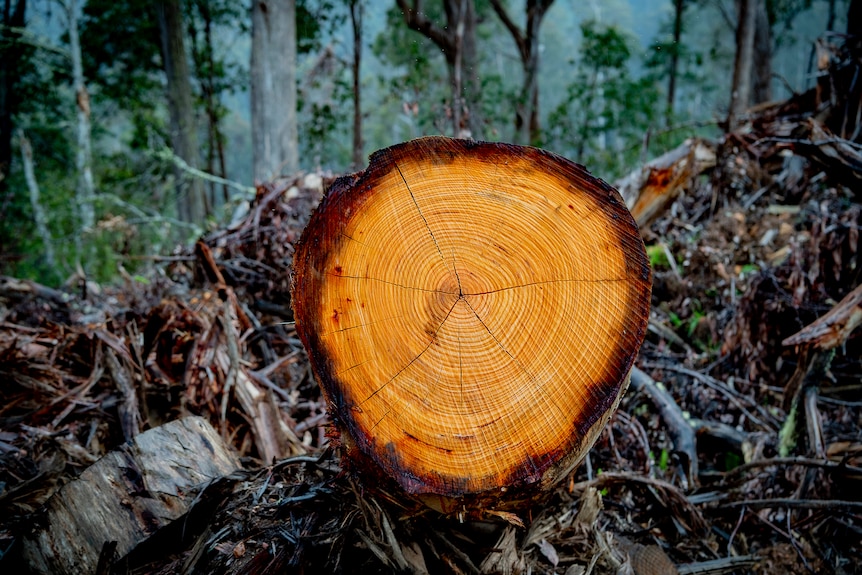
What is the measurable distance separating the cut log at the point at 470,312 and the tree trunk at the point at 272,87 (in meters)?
5.28

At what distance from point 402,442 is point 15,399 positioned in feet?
6.88

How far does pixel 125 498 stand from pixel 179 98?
32.2 feet

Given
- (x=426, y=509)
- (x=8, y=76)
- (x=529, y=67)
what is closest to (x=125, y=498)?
(x=426, y=509)

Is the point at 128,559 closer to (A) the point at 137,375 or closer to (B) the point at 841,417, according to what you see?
(A) the point at 137,375

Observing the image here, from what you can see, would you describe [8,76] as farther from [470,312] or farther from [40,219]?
[470,312]

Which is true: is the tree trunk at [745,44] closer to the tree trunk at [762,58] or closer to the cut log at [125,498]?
the tree trunk at [762,58]

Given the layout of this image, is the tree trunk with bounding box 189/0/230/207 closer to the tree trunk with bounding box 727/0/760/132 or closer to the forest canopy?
the forest canopy

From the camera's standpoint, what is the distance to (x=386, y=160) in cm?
131

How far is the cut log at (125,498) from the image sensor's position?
136 centimetres

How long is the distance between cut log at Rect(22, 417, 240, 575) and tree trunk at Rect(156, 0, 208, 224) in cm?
842

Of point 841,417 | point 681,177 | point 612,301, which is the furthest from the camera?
point 681,177

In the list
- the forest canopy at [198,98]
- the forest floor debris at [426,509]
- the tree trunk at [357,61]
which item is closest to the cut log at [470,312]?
the forest floor debris at [426,509]

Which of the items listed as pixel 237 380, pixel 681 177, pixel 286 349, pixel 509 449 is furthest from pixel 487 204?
pixel 681 177

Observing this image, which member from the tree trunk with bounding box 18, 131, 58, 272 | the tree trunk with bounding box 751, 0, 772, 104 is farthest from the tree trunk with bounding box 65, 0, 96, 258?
the tree trunk with bounding box 751, 0, 772, 104
